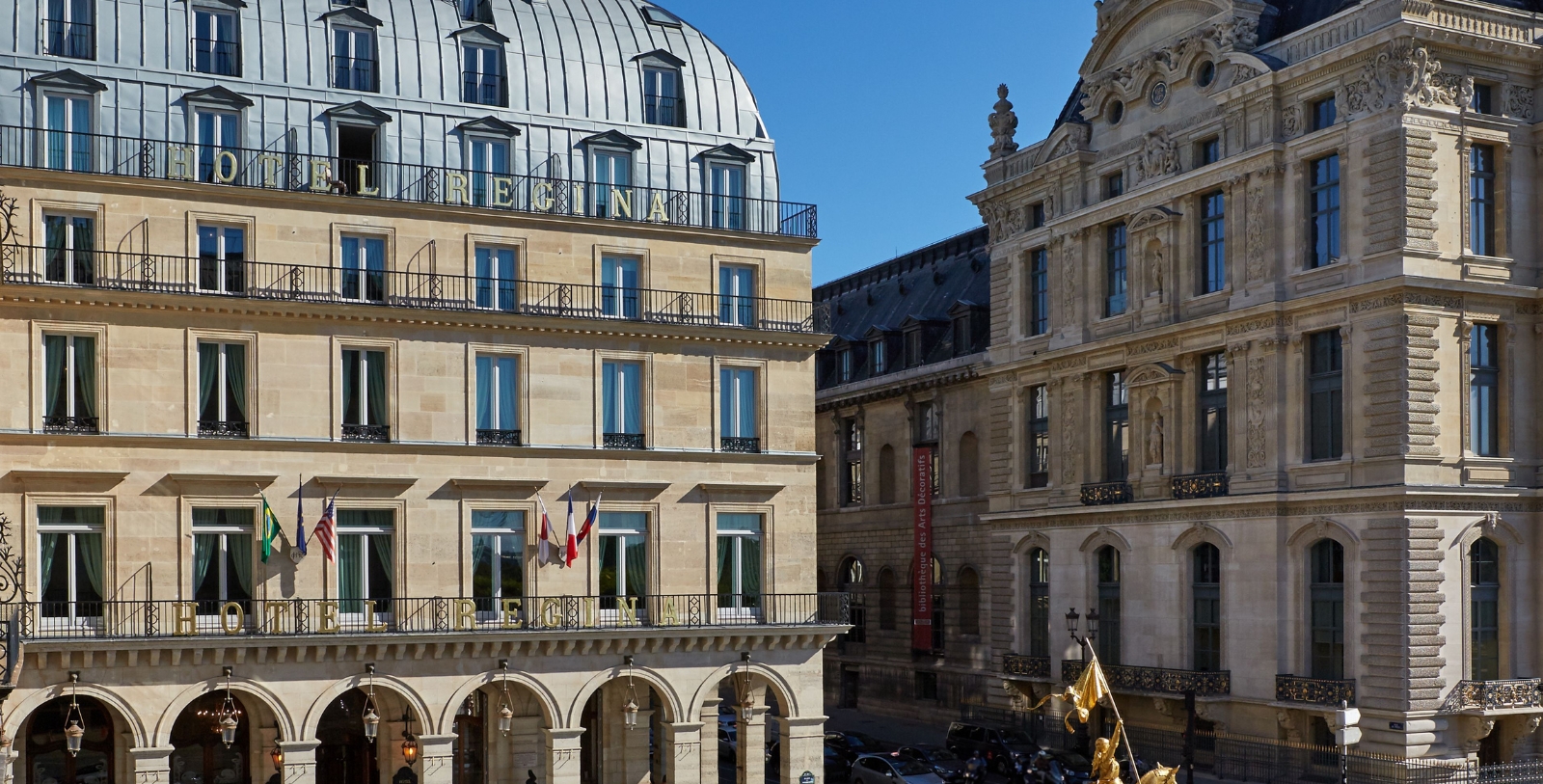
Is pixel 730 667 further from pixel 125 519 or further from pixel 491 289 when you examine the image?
pixel 125 519

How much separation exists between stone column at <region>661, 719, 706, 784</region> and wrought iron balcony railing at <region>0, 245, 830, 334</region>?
1115cm

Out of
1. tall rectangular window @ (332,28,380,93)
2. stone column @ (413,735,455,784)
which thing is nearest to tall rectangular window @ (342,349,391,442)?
tall rectangular window @ (332,28,380,93)

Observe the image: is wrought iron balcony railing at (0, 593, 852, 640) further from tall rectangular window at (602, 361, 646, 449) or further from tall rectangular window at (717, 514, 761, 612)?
tall rectangular window at (602, 361, 646, 449)

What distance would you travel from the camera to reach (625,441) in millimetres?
49781

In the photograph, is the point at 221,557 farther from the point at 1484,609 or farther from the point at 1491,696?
the point at 1484,609

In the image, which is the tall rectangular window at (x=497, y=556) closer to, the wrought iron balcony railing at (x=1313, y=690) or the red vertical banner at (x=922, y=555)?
the wrought iron balcony railing at (x=1313, y=690)

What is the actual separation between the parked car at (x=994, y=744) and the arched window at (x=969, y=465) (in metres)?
17.1

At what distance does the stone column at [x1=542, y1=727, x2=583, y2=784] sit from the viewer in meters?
47.5

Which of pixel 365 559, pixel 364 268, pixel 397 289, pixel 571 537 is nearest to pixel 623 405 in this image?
pixel 571 537

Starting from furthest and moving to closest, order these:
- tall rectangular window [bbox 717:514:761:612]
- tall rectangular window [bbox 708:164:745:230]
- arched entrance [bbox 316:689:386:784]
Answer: tall rectangular window [bbox 708:164:745:230], arched entrance [bbox 316:689:386:784], tall rectangular window [bbox 717:514:761:612]

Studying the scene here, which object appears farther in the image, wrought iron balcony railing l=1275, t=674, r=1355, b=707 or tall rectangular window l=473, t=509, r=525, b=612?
wrought iron balcony railing l=1275, t=674, r=1355, b=707

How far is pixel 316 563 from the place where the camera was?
45938 millimetres

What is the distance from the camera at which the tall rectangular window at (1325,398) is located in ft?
190

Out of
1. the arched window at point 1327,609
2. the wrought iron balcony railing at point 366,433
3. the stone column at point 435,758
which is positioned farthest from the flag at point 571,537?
the arched window at point 1327,609
